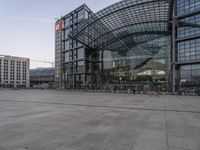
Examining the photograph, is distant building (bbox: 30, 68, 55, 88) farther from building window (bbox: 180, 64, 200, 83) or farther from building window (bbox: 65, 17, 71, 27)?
building window (bbox: 180, 64, 200, 83)

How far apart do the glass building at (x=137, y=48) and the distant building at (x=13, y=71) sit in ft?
268

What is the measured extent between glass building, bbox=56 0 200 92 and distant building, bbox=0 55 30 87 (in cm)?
8178

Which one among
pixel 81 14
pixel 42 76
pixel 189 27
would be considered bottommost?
pixel 42 76

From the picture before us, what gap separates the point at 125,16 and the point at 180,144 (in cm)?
4985

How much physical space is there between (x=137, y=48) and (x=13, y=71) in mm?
118987

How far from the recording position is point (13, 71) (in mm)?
139750

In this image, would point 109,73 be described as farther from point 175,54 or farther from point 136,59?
point 175,54

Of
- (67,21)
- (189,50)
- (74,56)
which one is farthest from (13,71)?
(189,50)

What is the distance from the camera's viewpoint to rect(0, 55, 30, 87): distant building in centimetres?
13475

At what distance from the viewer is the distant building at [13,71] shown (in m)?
135

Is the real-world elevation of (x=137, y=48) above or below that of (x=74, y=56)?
above

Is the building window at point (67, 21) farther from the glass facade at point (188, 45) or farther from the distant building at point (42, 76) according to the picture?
the distant building at point (42, 76)

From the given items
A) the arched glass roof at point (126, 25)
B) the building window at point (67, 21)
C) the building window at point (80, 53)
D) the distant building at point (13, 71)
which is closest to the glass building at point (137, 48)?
the arched glass roof at point (126, 25)

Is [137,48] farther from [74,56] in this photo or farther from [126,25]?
[74,56]
